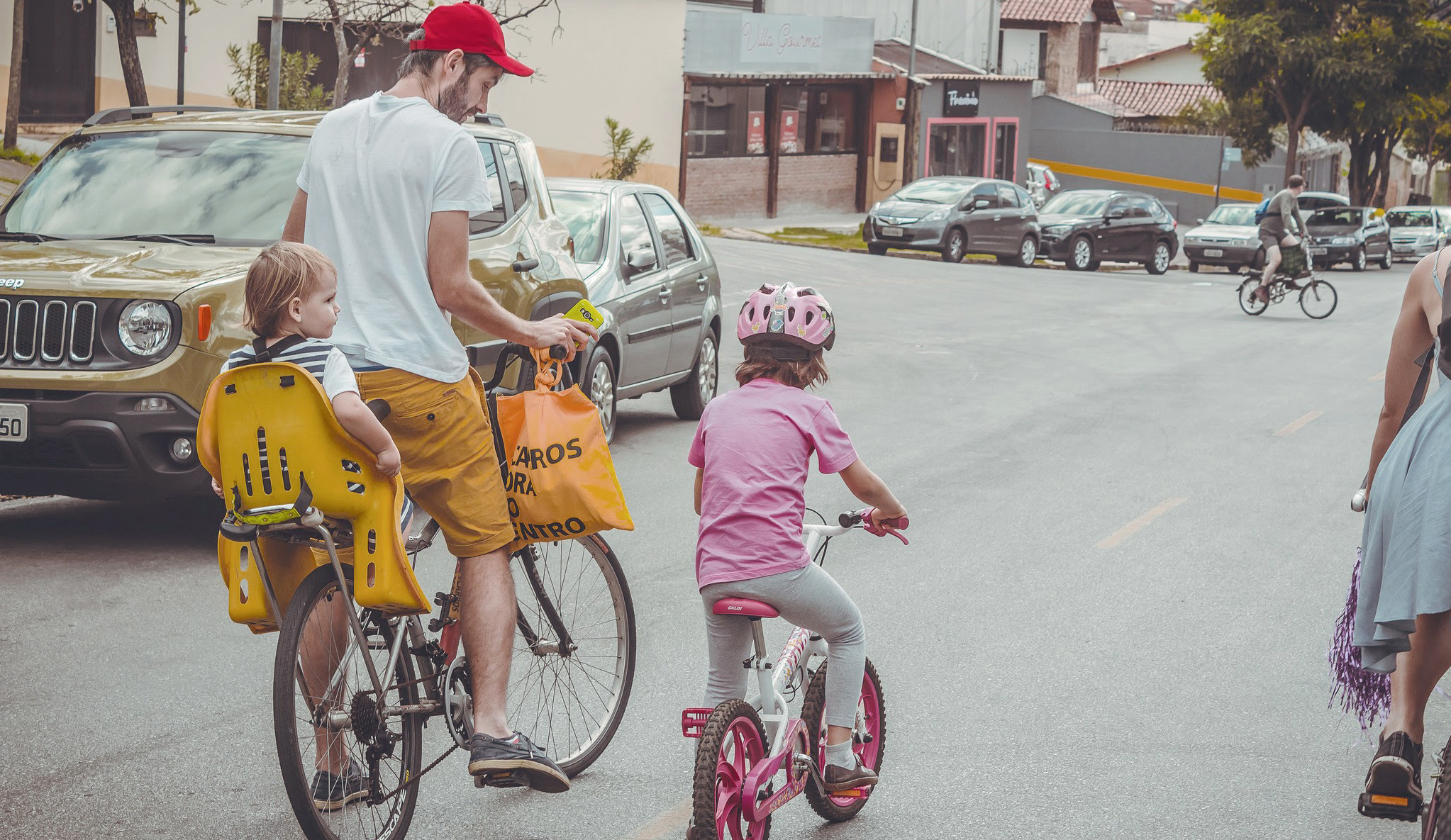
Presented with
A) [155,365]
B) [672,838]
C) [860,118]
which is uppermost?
[860,118]

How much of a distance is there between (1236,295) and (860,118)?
1959cm

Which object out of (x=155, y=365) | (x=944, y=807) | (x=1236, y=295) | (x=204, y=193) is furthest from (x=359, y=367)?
(x=1236, y=295)

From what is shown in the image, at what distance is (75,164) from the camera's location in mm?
8305

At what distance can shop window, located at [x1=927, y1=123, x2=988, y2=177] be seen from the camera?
48.5 m

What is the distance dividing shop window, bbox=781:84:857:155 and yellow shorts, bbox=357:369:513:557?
38.0 m

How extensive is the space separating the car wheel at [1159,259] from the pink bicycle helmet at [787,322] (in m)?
30.4

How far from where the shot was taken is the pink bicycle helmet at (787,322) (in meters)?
4.04

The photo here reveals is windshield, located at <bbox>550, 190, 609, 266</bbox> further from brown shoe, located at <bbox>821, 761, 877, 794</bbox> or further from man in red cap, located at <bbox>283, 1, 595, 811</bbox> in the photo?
brown shoe, located at <bbox>821, 761, 877, 794</bbox>

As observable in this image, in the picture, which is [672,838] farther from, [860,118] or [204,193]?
[860,118]

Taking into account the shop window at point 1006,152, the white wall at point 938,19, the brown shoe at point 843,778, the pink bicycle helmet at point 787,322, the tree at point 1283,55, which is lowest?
the brown shoe at point 843,778

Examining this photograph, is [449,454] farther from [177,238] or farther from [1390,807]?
[177,238]

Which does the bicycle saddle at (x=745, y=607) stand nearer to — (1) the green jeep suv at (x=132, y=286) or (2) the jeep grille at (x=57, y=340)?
(1) the green jeep suv at (x=132, y=286)

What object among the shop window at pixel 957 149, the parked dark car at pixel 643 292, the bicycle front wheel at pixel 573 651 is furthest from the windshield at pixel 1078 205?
the bicycle front wheel at pixel 573 651

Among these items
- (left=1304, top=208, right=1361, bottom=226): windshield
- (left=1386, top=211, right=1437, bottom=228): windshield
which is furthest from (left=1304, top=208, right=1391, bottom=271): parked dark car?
(left=1386, top=211, right=1437, bottom=228): windshield
